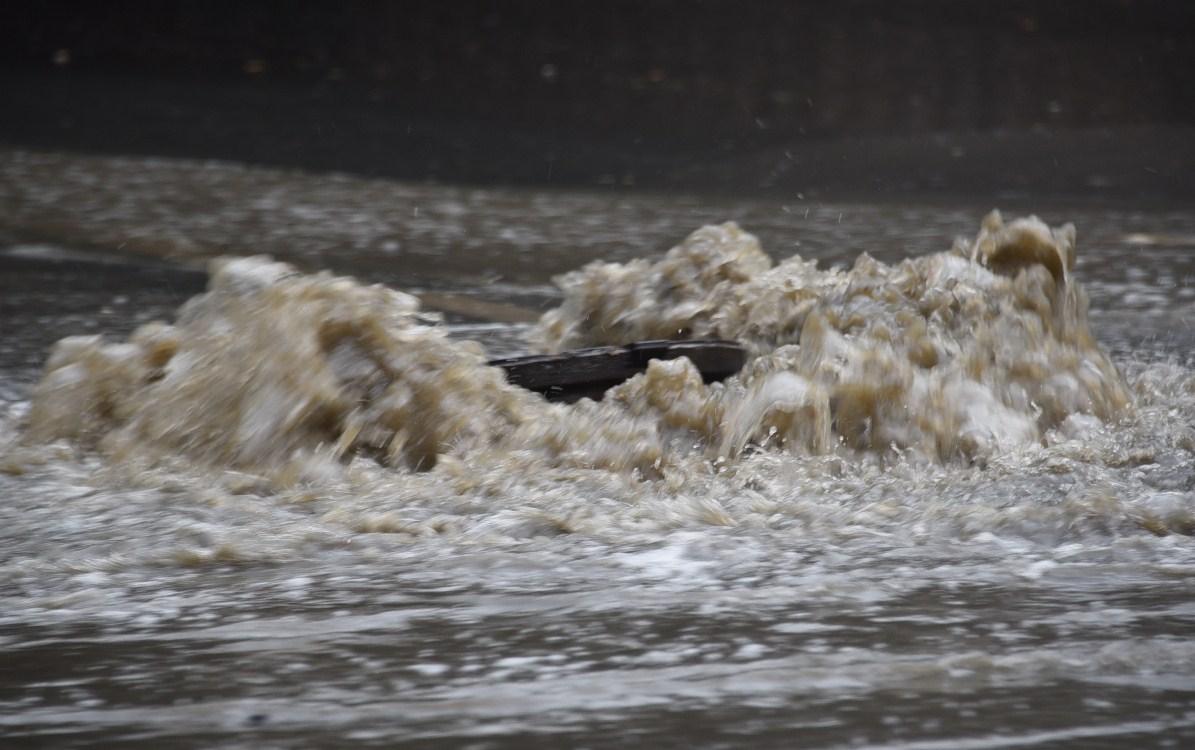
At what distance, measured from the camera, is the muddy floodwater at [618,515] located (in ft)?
5.48

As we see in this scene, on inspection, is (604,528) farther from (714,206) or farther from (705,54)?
(705,54)

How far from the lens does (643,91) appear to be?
9.83 meters

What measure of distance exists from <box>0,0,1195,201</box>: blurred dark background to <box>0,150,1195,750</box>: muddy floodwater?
3.50m

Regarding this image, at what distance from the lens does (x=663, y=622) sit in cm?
195

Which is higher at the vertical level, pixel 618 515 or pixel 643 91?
pixel 643 91

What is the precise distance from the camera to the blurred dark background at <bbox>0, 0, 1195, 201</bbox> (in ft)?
26.7

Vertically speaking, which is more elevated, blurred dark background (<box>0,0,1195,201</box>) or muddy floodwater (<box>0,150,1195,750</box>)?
blurred dark background (<box>0,0,1195,201</box>)

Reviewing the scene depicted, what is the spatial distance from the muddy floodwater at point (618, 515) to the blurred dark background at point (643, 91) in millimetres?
3499

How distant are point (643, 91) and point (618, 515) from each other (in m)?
7.53

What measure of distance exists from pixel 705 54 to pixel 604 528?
27.4ft

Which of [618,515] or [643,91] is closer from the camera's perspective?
[618,515]

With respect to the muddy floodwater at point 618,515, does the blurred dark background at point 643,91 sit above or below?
above

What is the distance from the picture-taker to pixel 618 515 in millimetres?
2521

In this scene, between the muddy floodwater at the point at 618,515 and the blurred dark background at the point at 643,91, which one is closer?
the muddy floodwater at the point at 618,515
